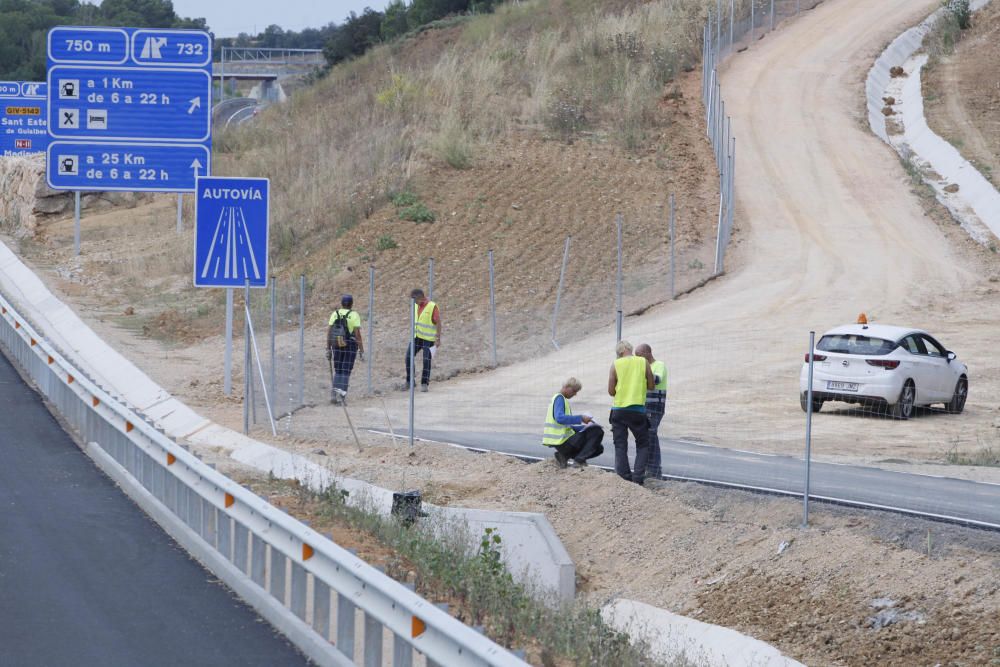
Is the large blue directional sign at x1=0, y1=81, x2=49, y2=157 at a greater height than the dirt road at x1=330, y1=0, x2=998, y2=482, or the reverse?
the large blue directional sign at x1=0, y1=81, x2=49, y2=157

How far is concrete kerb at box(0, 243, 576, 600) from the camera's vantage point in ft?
42.5

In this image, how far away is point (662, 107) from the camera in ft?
140

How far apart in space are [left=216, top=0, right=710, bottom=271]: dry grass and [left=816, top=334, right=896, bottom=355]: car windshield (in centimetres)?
1489

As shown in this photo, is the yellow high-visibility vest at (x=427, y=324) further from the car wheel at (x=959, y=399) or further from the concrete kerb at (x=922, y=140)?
the concrete kerb at (x=922, y=140)

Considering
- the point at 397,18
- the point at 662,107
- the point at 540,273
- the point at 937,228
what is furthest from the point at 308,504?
the point at 397,18

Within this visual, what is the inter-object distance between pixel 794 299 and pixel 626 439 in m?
15.7

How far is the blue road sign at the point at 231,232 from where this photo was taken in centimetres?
2008

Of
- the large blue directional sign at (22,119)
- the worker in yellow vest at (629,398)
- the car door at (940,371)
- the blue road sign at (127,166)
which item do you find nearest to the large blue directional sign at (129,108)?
the blue road sign at (127,166)

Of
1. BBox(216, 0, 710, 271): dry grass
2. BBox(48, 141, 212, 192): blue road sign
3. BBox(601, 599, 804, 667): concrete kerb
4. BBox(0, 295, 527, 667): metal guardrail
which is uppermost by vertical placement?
BBox(216, 0, 710, 271): dry grass

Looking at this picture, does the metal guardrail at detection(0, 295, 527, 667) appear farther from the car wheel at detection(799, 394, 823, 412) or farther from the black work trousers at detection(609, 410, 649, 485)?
the car wheel at detection(799, 394, 823, 412)

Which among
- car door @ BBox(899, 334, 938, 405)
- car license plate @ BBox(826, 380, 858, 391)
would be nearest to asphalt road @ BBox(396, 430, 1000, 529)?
car license plate @ BBox(826, 380, 858, 391)

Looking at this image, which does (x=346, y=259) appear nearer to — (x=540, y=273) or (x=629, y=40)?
(x=540, y=273)

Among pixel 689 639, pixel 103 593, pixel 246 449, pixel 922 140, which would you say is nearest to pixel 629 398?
pixel 689 639

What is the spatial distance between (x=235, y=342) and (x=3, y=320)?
501 centimetres
